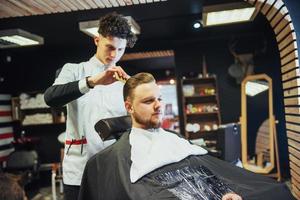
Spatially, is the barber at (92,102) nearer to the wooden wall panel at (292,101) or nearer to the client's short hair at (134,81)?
the client's short hair at (134,81)

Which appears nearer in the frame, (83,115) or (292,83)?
(83,115)

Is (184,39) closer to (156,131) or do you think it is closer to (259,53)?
(259,53)

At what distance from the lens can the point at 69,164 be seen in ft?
5.84

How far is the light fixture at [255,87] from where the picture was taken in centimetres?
524

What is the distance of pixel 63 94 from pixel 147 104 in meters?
0.45

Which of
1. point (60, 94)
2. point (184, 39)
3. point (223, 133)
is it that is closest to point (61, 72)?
point (60, 94)

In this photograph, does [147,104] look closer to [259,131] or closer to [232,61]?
[259,131]

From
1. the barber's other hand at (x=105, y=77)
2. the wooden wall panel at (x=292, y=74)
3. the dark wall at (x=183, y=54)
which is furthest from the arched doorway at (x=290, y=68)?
the dark wall at (x=183, y=54)

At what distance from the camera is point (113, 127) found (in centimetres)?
176

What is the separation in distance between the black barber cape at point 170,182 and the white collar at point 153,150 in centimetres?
3

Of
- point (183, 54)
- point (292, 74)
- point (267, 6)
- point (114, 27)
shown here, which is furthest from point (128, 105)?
point (183, 54)

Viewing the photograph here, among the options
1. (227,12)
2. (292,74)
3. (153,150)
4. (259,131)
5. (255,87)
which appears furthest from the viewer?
(259,131)

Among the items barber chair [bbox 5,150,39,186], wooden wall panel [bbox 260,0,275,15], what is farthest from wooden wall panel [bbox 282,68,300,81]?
barber chair [bbox 5,150,39,186]

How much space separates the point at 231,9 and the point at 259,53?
2665 millimetres
